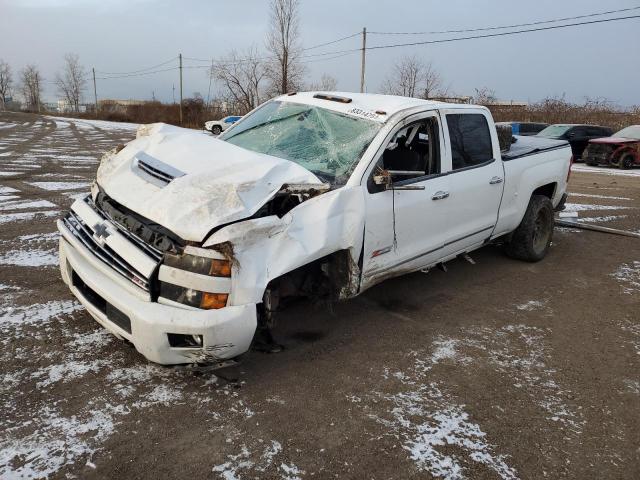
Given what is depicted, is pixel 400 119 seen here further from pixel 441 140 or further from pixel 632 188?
pixel 632 188

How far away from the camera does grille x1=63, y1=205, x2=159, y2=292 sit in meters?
2.71

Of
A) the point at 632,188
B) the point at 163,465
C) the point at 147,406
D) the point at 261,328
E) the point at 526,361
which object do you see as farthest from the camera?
the point at 632,188

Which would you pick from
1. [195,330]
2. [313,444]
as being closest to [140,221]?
[195,330]

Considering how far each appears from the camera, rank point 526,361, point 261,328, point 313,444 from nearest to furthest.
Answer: point 313,444, point 261,328, point 526,361

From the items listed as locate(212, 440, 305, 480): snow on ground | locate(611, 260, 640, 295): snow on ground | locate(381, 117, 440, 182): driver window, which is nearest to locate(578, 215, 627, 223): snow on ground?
locate(611, 260, 640, 295): snow on ground

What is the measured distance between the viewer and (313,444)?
2506 mm

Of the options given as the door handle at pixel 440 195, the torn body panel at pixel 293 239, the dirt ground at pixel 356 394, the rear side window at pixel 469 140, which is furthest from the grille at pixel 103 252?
the rear side window at pixel 469 140

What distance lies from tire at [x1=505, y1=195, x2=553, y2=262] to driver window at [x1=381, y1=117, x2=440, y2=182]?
1.83 metres

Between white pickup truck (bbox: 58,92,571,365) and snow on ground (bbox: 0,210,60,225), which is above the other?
white pickup truck (bbox: 58,92,571,365)

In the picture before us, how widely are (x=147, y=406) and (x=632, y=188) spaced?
1330 centimetres

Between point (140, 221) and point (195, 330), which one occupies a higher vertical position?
point (140, 221)

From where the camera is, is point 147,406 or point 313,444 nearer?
point 313,444

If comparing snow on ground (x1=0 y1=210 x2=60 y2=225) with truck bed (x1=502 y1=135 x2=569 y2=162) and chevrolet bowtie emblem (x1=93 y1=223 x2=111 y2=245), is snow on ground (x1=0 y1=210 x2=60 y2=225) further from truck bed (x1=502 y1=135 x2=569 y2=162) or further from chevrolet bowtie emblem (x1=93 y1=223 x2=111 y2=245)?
truck bed (x1=502 y1=135 x2=569 y2=162)

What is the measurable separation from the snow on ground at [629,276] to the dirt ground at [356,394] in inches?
9.6
